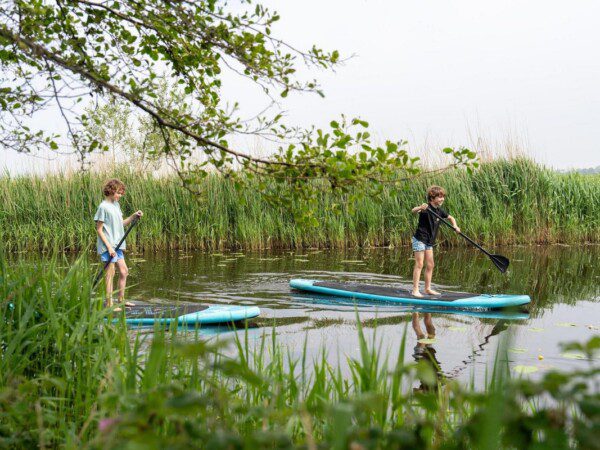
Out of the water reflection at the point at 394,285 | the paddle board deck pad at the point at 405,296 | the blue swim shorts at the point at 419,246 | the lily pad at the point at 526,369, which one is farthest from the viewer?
the blue swim shorts at the point at 419,246

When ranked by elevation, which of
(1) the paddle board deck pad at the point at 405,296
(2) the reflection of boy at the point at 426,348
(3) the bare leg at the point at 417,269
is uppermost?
(3) the bare leg at the point at 417,269

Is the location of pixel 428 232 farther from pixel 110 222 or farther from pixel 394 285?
pixel 110 222

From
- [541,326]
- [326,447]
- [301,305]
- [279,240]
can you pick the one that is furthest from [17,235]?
[326,447]

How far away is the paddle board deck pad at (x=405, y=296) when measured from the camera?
9062 mm

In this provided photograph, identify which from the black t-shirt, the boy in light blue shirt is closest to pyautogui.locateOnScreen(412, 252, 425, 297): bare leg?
the black t-shirt

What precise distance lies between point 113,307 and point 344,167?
5.87ft

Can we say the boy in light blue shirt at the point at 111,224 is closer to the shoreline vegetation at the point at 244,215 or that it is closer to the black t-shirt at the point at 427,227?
the black t-shirt at the point at 427,227

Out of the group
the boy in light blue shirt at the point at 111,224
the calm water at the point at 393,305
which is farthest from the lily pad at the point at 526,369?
the boy in light blue shirt at the point at 111,224

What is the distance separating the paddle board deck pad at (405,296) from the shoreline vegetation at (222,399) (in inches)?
121

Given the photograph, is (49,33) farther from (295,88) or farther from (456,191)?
(456,191)

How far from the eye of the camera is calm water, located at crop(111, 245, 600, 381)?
6.59 metres

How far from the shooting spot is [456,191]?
56.6 feet

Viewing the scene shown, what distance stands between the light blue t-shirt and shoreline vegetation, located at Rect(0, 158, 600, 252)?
6970 mm

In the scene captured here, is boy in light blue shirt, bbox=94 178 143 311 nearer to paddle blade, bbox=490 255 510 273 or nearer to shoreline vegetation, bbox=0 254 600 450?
shoreline vegetation, bbox=0 254 600 450
